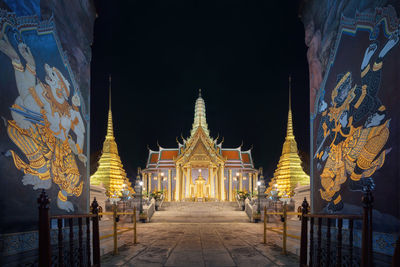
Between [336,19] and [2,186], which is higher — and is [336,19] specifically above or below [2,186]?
above

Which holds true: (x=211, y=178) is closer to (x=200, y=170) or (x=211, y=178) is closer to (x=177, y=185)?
(x=200, y=170)

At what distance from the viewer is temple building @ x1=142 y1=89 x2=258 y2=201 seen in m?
29.1

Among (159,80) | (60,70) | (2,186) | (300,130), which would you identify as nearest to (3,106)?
(2,186)

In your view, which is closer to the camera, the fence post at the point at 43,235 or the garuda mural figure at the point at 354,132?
the fence post at the point at 43,235

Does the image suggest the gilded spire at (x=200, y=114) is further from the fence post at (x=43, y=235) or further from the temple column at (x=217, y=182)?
the fence post at (x=43, y=235)

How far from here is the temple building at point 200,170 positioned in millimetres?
29141

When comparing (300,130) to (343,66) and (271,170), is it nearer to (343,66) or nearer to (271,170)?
(271,170)

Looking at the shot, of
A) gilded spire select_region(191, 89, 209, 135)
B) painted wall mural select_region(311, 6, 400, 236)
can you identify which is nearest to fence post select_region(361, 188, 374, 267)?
painted wall mural select_region(311, 6, 400, 236)

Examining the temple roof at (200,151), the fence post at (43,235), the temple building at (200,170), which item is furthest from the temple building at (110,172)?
the fence post at (43,235)

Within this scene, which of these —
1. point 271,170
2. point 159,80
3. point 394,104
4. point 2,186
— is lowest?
point 271,170

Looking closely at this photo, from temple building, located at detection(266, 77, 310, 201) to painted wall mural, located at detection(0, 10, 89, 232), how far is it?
71.3 ft

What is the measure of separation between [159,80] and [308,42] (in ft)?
58.5

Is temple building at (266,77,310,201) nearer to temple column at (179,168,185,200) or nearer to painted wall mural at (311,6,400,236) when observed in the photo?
temple column at (179,168,185,200)

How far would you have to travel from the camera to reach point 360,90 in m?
3.55
